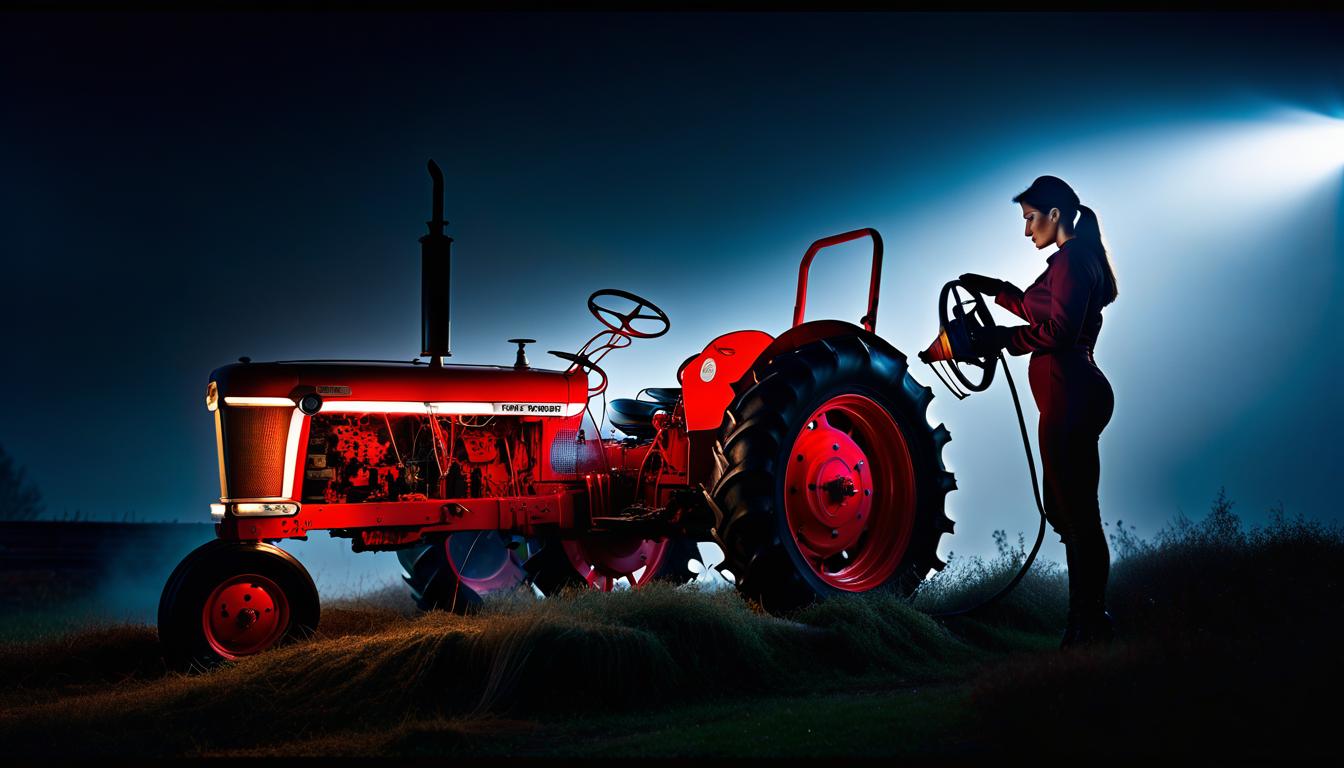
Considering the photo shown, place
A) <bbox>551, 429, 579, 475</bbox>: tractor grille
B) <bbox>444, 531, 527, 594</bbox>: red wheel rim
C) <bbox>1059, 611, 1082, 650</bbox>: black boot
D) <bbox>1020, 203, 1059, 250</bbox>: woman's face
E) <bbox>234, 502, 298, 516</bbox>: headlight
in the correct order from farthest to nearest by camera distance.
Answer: <bbox>444, 531, 527, 594</bbox>: red wheel rim
<bbox>551, 429, 579, 475</bbox>: tractor grille
<bbox>234, 502, 298, 516</bbox>: headlight
<bbox>1020, 203, 1059, 250</bbox>: woman's face
<bbox>1059, 611, 1082, 650</bbox>: black boot

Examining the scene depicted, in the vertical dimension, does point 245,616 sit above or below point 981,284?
below

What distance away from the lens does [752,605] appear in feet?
Answer: 15.4

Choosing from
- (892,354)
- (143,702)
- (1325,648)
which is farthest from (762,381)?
(143,702)

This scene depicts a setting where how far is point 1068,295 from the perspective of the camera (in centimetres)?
401

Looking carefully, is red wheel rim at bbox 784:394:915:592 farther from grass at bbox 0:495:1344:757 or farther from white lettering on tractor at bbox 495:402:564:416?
white lettering on tractor at bbox 495:402:564:416

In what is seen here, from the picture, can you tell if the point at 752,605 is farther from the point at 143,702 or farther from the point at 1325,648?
the point at 143,702

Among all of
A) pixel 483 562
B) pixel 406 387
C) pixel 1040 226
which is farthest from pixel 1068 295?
pixel 483 562

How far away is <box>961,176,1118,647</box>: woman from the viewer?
400 cm

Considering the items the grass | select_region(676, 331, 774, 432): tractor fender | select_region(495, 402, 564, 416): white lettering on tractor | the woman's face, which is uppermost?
the woman's face

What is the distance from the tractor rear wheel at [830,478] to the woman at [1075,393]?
3.62 feet

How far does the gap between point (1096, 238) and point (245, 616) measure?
3840mm

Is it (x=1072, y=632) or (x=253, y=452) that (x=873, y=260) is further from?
(x=253, y=452)

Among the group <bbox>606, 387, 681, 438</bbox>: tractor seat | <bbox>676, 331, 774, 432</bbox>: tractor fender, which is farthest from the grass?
<bbox>606, 387, 681, 438</bbox>: tractor seat

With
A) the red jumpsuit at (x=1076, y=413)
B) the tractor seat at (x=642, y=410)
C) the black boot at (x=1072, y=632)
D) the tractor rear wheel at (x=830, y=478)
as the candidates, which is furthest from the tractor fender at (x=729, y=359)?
the black boot at (x=1072, y=632)
